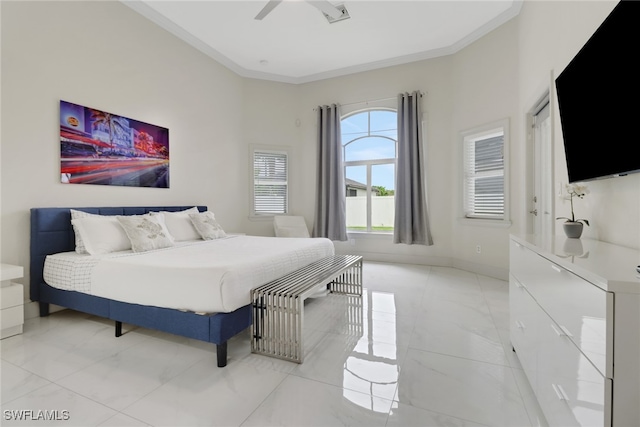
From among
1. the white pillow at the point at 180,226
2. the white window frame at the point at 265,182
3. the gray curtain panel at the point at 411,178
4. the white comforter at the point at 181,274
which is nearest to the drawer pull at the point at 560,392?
the white comforter at the point at 181,274

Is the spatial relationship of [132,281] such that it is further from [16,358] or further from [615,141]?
[615,141]

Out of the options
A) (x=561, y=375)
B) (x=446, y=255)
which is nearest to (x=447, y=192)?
(x=446, y=255)

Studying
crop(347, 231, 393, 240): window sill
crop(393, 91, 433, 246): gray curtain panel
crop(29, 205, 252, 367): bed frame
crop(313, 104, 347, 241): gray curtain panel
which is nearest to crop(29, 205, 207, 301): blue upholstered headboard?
crop(29, 205, 252, 367): bed frame

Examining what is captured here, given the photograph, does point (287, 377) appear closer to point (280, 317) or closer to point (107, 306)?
point (280, 317)

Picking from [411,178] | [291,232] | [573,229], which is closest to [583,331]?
[573,229]

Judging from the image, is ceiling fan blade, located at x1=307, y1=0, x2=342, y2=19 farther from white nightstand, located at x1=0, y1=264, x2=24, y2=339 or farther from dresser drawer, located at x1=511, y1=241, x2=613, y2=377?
white nightstand, located at x1=0, y1=264, x2=24, y2=339

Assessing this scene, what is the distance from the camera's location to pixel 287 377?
184cm

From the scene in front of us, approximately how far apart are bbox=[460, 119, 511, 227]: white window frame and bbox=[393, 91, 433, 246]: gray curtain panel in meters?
0.58

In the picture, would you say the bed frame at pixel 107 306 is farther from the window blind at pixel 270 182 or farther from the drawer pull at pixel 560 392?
the window blind at pixel 270 182

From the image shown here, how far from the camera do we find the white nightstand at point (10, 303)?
7.48 feet

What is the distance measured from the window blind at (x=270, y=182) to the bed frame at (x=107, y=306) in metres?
2.40

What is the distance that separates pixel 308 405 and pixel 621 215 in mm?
1861

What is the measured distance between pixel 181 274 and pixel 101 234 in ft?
4.55

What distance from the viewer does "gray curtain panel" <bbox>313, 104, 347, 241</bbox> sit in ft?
17.9
